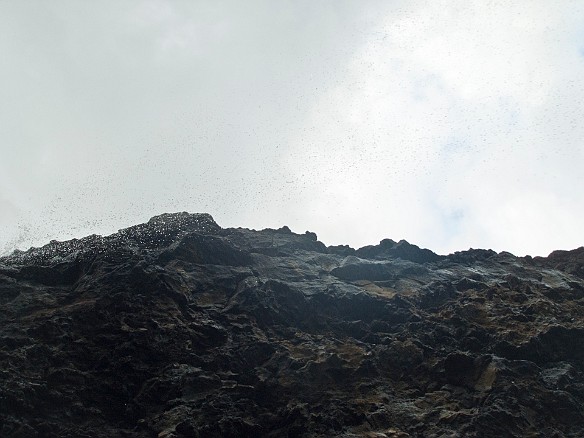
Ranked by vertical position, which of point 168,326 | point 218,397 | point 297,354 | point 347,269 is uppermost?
point 347,269

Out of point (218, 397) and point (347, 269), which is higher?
point (347, 269)

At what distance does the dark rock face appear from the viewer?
76.2ft

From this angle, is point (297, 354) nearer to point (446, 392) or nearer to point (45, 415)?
point (446, 392)

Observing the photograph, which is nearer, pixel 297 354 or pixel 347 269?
pixel 297 354

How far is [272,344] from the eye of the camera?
28312mm

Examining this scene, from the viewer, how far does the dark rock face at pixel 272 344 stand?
915 inches

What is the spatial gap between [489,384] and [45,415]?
19512 mm

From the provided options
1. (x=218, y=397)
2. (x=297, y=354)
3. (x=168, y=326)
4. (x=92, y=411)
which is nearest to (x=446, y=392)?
(x=297, y=354)

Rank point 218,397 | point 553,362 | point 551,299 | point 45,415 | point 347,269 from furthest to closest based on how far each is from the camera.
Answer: point 347,269, point 551,299, point 553,362, point 218,397, point 45,415

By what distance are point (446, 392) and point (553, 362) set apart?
6467 mm

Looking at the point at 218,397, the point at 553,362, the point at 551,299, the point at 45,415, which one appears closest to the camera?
the point at 45,415

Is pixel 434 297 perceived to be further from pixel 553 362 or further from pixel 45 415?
pixel 45 415

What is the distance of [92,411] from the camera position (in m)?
23.0

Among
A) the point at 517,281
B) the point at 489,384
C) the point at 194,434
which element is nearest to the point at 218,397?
the point at 194,434
